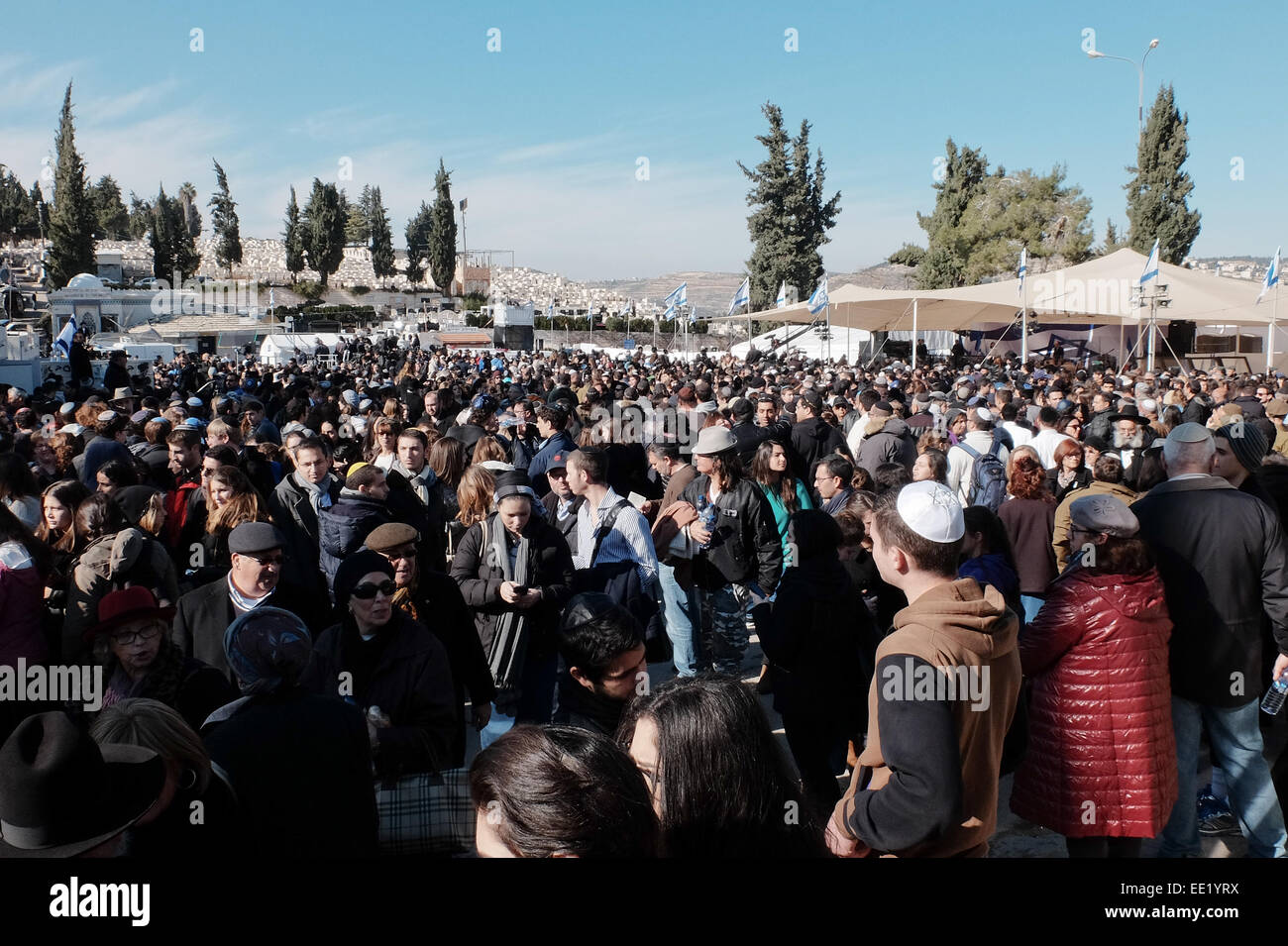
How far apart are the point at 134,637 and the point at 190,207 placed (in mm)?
125181

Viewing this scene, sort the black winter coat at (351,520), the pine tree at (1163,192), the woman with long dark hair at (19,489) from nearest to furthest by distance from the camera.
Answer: the black winter coat at (351,520) < the woman with long dark hair at (19,489) < the pine tree at (1163,192)

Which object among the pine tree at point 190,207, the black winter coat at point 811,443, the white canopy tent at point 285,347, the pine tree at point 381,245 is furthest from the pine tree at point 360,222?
the black winter coat at point 811,443

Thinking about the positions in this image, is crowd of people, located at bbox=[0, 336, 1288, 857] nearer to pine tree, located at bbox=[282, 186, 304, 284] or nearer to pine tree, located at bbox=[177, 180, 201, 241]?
pine tree, located at bbox=[282, 186, 304, 284]

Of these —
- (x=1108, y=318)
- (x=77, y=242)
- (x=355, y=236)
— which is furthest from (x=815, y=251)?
(x=355, y=236)

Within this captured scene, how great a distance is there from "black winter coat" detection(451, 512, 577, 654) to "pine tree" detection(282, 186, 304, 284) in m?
86.6

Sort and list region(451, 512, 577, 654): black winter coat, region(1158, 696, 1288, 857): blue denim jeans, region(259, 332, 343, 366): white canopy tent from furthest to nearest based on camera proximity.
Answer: region(259, 332, 343, 366): white canopy tent
region(451, 512, 577, 654): black winter coat
region(1158, 696, 1288, 857): blue denim jeans

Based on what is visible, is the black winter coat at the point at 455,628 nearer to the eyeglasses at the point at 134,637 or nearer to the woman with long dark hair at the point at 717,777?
the eyeglasses at the point at 134,637

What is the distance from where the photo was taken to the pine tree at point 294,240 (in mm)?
83688

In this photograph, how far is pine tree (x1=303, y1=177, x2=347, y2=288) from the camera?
267 ft

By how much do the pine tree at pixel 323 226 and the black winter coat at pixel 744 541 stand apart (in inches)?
3268

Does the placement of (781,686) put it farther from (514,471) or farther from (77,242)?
(77,242)

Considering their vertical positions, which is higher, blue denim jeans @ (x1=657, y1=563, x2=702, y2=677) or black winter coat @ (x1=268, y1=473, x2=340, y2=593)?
black winter coat @ (x1=268, y1=473, x2=340, y2=593)

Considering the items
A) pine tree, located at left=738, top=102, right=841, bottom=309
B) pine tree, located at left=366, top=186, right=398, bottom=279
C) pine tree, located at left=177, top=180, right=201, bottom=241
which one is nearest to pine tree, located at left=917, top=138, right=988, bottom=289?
pine tree, located at left=738, top=102, right=841, bottom=309

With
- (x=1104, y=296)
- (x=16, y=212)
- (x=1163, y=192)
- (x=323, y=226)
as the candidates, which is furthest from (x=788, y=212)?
(x=16, y=212)
